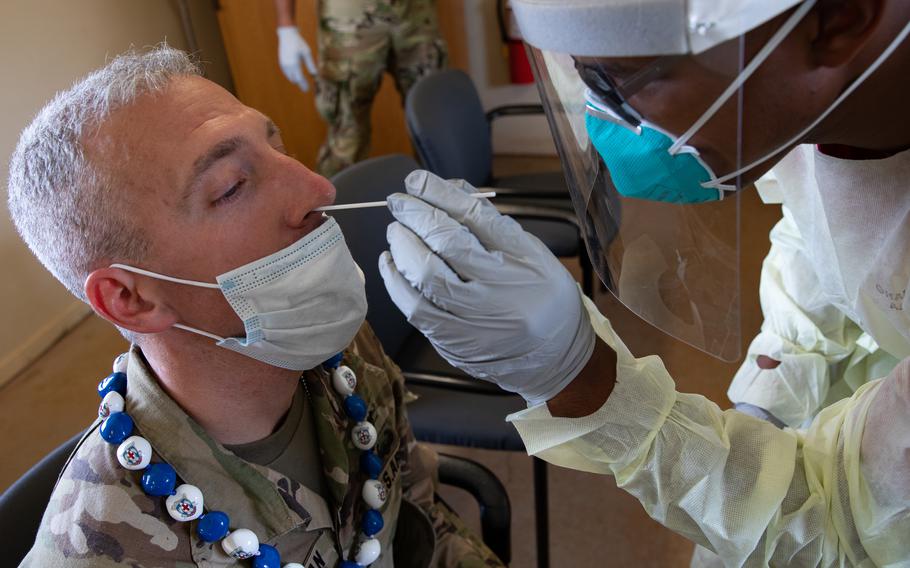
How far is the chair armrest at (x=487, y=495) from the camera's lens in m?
1.31

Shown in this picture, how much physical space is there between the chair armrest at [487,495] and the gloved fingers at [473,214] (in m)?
0.56

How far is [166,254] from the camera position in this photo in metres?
0.93

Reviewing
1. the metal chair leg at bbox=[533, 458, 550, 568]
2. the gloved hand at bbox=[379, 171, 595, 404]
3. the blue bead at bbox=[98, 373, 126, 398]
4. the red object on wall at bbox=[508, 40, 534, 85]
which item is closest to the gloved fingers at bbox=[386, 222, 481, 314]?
the gloved hand at bbox=[379, 171, 595, 404]

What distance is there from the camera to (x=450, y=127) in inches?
93.0

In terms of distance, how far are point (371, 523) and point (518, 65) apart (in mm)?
3355

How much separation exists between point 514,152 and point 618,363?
3552mm

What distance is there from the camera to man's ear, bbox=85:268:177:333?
92 cm

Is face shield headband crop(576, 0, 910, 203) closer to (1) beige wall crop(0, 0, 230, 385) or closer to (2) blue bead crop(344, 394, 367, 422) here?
(2) blue bead crop(344, 394, 367, 422)

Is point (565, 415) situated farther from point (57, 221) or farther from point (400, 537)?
point (57, 221)

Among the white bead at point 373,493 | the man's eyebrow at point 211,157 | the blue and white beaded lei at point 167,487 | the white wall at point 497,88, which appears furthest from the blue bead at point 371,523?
the white wall at point 497,88

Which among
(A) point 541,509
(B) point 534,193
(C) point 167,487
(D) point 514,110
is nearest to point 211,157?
(C) point 167,487

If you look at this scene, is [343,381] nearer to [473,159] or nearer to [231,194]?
[231,194]

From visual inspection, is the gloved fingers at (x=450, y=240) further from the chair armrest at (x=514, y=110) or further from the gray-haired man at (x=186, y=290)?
the chair armrest at (x=514, y=110)

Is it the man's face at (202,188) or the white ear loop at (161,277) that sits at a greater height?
the man's face at (202,188)
